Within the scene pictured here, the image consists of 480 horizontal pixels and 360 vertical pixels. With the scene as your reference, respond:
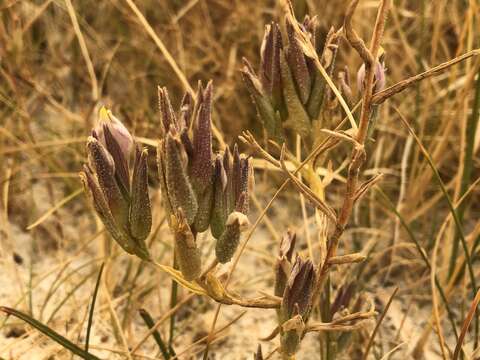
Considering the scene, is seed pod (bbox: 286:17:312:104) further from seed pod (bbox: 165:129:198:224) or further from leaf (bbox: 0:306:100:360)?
leaf (bbox: 0:306:100:360)

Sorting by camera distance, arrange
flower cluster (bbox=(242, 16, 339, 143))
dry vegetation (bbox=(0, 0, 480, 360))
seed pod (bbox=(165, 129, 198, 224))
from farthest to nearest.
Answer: dry vegetation (bbox=(0, 0, 480, 360))
flower cluster (bbox=(242, 16, 339, 143))
seed pod (bbox=(165, 129, 198, 224))

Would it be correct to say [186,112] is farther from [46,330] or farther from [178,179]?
[46,330]

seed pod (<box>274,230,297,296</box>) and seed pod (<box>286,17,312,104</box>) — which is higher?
seed pod (<box>286,17,312,104</box>)

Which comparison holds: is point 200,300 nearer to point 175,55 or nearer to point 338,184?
point 338,184

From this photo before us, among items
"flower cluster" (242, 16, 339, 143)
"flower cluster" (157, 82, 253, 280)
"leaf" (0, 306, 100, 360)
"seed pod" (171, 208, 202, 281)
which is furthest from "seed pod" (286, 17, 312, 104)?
"leaf" (0, 306, 100, 360)

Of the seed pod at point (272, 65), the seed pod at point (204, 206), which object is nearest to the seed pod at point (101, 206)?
the seed pod at point (204, 206)

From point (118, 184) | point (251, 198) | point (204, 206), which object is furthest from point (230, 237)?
point (251, 198)
